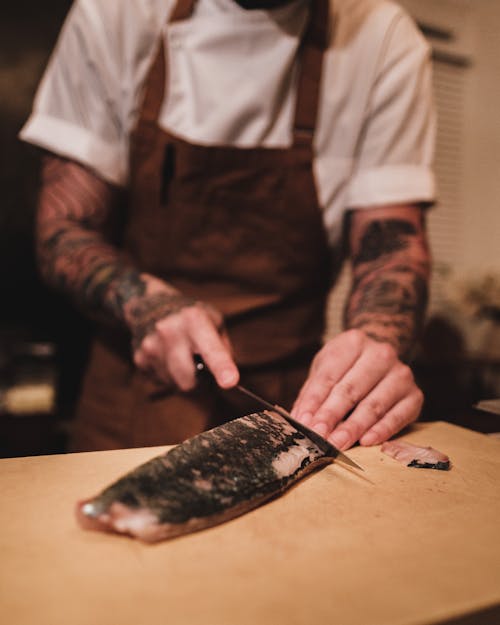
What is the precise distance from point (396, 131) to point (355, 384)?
90 centimetres

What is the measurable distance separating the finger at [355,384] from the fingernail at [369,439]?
5 centimetres

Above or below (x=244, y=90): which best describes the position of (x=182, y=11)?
above

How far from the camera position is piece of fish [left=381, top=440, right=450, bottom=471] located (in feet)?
2.87

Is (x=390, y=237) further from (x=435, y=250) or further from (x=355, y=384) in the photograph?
(x=435, y=250)

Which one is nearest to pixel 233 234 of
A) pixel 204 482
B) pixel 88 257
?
pixel 88 257

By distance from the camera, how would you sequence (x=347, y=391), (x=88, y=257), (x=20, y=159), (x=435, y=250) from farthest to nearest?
(x=435, y=250), (x=20, y=159), (x=88, y=257), (x=347, y=391)

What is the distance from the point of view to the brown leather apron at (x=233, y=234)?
1488 millimetres

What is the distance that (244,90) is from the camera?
152 cm

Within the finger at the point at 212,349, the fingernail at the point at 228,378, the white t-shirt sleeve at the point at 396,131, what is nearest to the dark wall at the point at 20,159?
the white t-shirt sleeve at the point at 396,131

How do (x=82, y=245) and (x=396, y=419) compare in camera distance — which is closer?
(x=396, y=419)

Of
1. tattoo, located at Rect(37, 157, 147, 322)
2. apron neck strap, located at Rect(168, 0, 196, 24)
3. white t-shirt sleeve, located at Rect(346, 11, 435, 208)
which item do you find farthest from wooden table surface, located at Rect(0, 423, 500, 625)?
apron neck strap, located at Rect(168, 0, 196, 24)

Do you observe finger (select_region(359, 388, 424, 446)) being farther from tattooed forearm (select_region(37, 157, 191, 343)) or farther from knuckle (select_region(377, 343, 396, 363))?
tattooed forearm (select_region(37, 157, 191, 343))

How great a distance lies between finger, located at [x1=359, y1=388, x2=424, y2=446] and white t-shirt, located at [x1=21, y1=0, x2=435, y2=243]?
2.28ft

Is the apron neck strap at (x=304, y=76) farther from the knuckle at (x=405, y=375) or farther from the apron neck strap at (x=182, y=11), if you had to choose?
the knuckle at (x=405, y=375)
